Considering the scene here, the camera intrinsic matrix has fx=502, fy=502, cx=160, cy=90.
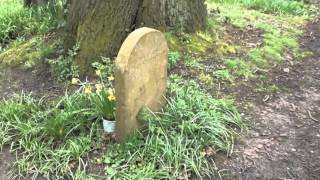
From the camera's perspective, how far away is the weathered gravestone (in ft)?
13.3

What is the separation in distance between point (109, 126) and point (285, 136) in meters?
1.65

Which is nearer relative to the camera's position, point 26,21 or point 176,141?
point 176,141

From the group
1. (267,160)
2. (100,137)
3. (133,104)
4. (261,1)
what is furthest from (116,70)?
(261,1)

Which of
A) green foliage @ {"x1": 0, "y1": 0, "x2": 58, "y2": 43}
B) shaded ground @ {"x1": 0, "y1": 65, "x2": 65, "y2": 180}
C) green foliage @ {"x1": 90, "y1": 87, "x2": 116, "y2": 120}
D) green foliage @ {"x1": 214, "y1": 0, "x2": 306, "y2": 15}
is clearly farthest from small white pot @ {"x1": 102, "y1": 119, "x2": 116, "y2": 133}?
green foliage @ {"x1": 214, "y1": 0, "x2": 306, "y2": 15}

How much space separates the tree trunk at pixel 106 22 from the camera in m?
5.51

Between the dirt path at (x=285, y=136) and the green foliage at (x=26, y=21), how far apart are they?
9.67 feet

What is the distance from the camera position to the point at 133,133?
14.3ft

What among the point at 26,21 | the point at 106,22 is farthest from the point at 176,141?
the point at 26,21

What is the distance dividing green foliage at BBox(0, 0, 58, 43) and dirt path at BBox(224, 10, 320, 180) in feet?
9.67

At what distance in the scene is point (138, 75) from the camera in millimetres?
4199

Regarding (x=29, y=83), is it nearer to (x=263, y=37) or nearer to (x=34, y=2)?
(x=34, y=2)

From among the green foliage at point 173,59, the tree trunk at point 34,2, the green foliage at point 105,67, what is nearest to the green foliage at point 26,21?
the tree trunk at point 34,2

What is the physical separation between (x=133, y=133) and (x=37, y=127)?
0.95m

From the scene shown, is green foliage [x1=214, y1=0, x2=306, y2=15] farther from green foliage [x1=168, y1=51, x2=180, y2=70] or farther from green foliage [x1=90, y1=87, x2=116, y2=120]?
green foliage [x1=90, y1=87, x2=116, y2=120]
